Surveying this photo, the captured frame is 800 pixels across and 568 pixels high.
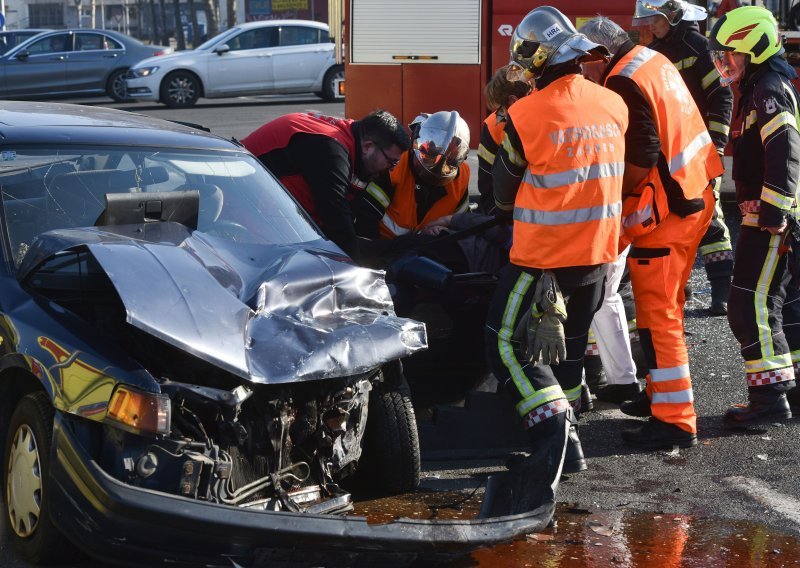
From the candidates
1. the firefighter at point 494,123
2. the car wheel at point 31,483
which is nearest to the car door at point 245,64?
the firefighter at point 494,123

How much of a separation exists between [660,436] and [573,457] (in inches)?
25.6

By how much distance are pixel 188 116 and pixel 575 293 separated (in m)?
15.8

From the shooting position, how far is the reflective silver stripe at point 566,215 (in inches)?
188

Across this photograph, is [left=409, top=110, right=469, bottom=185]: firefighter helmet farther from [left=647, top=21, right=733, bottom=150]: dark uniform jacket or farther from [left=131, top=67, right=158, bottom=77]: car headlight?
[left=131, top=67, right=158, bottom=77]: car headlight

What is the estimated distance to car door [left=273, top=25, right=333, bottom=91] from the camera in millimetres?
21688

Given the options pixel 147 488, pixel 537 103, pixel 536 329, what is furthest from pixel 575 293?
pixel 147 488

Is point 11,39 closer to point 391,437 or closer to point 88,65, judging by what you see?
point 88,65

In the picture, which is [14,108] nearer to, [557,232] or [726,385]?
[557,232]

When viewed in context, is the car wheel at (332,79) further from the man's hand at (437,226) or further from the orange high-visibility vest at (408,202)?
the man's hand at (437,226)

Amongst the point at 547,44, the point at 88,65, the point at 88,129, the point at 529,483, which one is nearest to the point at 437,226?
the point at 547,44

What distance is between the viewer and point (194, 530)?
338 cm

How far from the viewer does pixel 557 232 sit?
4.77 metres

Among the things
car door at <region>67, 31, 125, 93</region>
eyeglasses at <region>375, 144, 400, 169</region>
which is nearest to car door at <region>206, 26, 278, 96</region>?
car door at <region>67, 31, 125, 93</region>

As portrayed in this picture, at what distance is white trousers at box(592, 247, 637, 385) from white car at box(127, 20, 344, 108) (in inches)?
641
